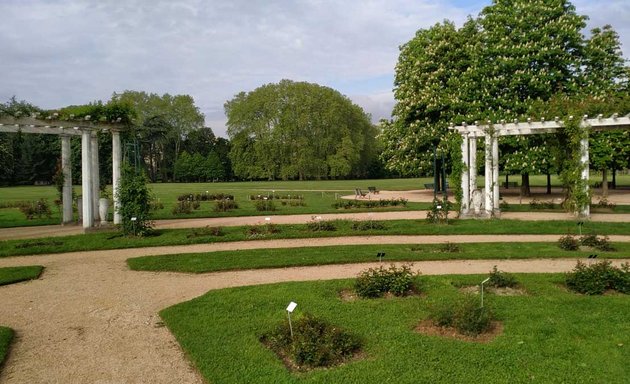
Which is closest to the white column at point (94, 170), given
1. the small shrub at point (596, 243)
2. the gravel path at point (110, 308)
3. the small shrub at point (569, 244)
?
the gravel path at point (110, 308)

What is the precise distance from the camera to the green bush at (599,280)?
328 inches

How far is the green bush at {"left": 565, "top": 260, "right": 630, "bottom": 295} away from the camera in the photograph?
834 cm

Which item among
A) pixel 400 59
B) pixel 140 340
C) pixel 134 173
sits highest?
pixel 400 59

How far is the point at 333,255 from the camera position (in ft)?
41.4

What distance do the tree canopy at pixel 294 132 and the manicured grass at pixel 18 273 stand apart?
57.9m

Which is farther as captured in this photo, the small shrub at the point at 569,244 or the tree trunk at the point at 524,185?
the tree trunk at the point at 524,185

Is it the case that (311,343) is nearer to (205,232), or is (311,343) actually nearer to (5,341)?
(5,341)

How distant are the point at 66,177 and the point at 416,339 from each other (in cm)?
1731

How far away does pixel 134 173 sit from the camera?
54.6 ft

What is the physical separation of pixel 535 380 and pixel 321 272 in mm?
6268

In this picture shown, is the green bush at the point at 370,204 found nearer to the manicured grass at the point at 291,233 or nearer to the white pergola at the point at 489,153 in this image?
the white pergola at the point at 489,153

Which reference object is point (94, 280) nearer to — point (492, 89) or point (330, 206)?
point (330, 206)

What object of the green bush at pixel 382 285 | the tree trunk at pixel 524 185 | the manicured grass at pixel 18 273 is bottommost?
the manicured grass at pixel 18 273

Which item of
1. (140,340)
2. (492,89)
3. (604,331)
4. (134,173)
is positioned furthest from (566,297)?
(492,89)
